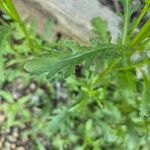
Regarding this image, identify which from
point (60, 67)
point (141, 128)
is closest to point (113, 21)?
point (141, 128)

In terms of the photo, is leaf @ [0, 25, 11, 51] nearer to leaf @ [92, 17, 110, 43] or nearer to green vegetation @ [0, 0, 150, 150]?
green vegetation @ [0, 0, 150, 150]

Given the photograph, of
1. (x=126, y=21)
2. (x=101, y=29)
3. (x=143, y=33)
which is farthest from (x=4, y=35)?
(x=143, y=33)

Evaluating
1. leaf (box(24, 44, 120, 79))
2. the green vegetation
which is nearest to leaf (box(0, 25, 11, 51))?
the green vegetation

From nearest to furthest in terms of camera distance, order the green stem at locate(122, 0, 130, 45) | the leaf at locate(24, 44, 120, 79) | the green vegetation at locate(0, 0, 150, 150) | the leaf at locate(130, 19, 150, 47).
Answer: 1. the leaf at locate(24, 44, 120, 79)
2. the leaf at locate(130, 19, 150, 47)
3. the green stem at locate(122, 0, 130, 45)
4. the green vegetation at locate(0, 0, 150, 150)

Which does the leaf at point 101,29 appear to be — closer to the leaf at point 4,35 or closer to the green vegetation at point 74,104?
the green vegetation at point 74,104

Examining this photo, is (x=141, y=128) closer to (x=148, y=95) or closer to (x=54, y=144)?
(x=54, y=144)

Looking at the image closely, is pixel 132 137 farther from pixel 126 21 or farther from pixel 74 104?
pixel 126 21

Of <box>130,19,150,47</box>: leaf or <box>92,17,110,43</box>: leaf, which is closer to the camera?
<box>130,19,150,47</box>: leaf

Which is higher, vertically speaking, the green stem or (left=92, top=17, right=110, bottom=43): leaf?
the green stem
